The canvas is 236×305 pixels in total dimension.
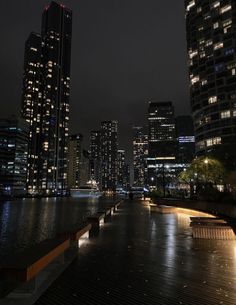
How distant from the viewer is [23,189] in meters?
195

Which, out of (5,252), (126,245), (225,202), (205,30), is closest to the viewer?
(126,245)

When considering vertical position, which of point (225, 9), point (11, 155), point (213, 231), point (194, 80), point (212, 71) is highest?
point (225, 9)

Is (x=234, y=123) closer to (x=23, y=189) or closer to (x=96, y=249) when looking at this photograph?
(x=96, y=249)

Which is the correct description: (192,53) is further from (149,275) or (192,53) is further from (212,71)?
(149,275)

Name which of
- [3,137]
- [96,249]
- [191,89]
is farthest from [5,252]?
[3,137]

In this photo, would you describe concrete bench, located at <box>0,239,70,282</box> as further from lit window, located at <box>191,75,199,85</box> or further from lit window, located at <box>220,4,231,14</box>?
lit window, located at <box>220,4,231,14</box>

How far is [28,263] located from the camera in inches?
260

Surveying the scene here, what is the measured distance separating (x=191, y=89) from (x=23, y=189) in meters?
122

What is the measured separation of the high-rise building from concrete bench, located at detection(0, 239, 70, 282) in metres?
103

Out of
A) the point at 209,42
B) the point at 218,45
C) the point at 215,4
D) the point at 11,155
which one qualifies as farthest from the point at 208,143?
the point at 11,155

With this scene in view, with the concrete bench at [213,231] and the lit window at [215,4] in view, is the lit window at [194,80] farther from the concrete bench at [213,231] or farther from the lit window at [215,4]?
the concrete bench at [213,231]

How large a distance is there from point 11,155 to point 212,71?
4934 inches

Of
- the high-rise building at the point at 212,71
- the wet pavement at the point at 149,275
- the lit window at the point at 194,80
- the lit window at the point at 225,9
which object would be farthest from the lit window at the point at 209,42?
the wet pavement at the point at 149,275

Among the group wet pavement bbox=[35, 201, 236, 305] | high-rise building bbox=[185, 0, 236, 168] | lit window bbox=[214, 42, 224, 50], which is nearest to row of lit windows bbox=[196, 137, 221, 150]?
high-rise building bbox=[185, 0, 236, 168]
